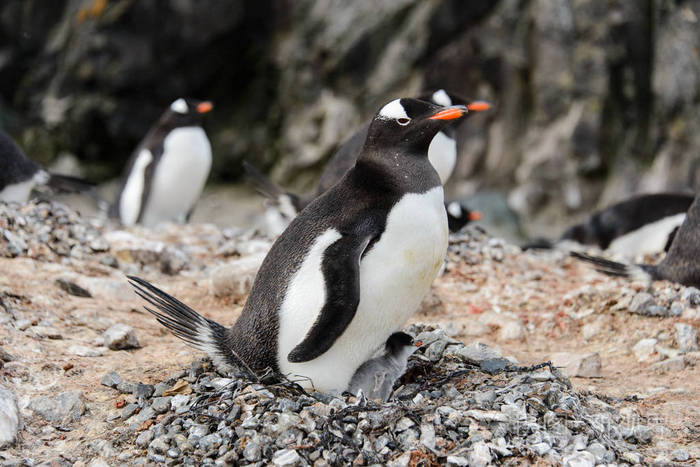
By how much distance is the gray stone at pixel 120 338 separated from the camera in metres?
3.38

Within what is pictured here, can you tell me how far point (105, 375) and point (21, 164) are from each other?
2.87m

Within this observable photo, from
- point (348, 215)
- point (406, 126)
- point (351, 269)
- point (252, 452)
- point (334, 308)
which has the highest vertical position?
point (406, 126)

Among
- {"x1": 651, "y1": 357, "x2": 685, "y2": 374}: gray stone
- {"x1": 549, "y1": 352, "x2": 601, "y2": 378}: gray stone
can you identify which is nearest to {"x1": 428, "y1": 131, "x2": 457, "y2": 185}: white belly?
{"x1": 549, "y1": 352, "x2": 601, "y2": 378}: gray stone

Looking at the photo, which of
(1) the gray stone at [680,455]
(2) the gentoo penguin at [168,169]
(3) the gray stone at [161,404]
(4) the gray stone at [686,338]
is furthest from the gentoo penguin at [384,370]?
(2) the gentoo penguin at [168,169]

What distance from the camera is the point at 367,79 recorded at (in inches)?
457

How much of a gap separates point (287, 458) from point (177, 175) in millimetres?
5342

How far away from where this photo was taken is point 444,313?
4262 millimetres

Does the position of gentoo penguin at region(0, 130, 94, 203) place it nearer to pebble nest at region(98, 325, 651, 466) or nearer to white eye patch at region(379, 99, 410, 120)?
pebble nest at region(98, 325, 651, 466)

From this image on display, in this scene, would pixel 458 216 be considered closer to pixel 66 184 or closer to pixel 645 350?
pixel 645 350

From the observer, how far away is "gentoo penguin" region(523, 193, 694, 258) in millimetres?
6078

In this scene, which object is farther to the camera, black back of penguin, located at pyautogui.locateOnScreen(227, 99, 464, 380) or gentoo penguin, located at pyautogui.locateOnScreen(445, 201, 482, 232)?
gentoo penguin, located at pyautogui.locateOnScreen(445, 201, 482, 232)

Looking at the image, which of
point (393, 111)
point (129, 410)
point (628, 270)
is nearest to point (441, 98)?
point (628, 270)

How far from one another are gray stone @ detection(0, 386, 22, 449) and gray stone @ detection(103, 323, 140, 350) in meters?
0.71

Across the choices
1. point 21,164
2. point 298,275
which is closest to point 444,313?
point 298,275
